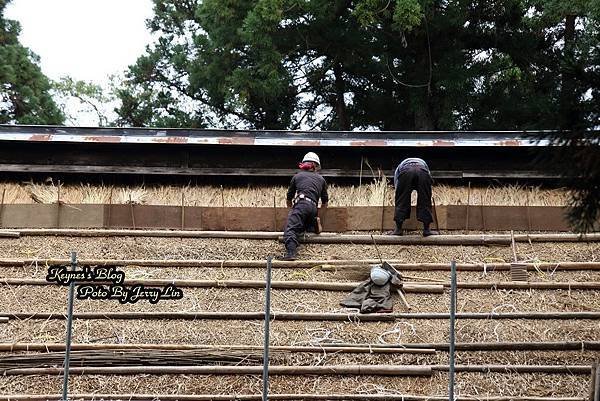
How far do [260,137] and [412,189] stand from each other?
2.70 metres

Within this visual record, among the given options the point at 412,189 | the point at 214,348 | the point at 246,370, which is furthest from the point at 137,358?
the point at 412,189

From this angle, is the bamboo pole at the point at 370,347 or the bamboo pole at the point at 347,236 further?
the bamboo pole at the point at 347,236

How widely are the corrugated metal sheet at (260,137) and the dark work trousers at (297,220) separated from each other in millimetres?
1703

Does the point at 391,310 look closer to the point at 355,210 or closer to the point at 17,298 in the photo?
the point at 355,210

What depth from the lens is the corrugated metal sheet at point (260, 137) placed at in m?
11.1

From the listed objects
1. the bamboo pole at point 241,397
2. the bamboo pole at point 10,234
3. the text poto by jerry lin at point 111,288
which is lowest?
the bamboo pole at point 241,397

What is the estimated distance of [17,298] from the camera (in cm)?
859

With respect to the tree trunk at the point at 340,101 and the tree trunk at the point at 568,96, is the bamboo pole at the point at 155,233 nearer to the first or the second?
the tree trunk at the point at 568,96

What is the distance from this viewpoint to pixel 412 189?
970cm

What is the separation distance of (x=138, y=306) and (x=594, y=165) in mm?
5298

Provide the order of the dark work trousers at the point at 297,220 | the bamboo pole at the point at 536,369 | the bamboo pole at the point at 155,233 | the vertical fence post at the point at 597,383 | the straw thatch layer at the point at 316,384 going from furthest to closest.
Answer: the bamboo pole at the point at 155,233, the dark work trousers at the point at 297,220, the bamboo pole at the point at 536,369, the straw thatch layer at the point at 316,384, the vertical fence post at the point at 597,383

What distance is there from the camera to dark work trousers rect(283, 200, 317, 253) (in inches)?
370

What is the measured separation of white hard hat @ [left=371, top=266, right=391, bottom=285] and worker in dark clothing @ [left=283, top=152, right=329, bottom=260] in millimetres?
1169

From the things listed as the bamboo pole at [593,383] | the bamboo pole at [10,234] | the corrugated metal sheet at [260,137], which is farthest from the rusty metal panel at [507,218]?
the bamboo pole at [10,234]
